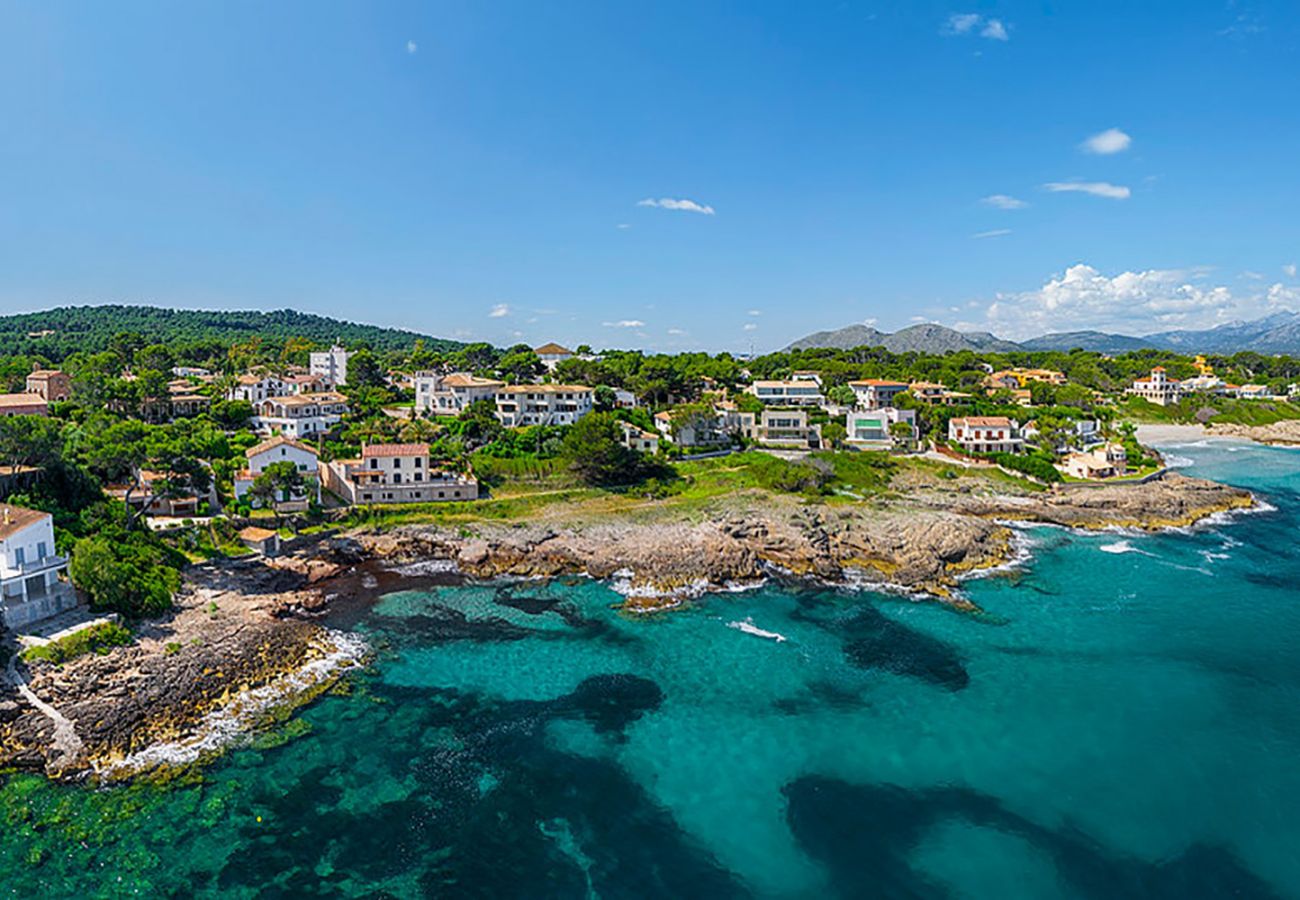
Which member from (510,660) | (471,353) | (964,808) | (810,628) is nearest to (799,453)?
(810,628)

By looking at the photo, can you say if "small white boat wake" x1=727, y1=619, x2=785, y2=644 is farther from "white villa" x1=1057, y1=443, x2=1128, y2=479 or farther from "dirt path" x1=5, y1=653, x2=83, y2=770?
"white villa" x1=1057, y1=443, x2=1128, y2=479

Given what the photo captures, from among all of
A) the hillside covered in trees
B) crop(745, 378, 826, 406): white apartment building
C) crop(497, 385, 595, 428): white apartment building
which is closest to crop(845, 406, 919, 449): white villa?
crop(745, 378, 826, 406): white apartment building

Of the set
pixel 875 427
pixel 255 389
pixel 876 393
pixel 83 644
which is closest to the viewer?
pixel 83 644

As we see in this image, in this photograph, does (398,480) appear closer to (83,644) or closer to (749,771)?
(83,644)

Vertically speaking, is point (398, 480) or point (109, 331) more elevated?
point (109, 331)

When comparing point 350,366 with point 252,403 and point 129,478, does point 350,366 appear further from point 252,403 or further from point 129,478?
point 129,478

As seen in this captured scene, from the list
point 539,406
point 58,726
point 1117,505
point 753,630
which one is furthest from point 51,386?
point 1117,505

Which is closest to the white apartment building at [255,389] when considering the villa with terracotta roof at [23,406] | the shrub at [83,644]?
the villa with terracotta roof at [23,406]
